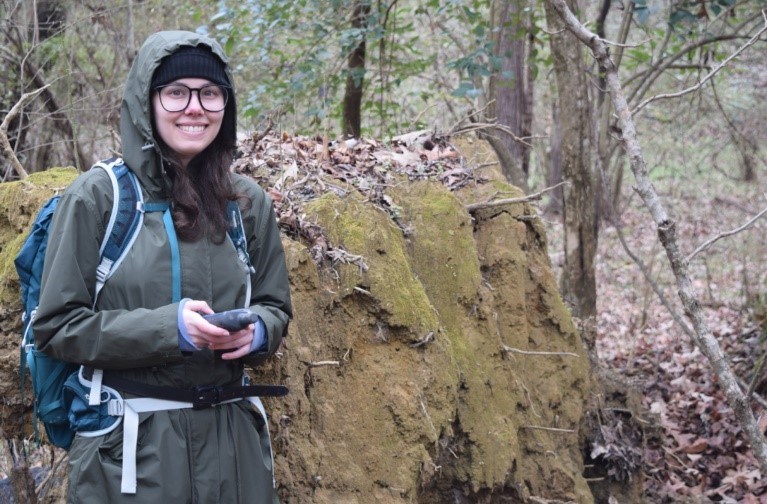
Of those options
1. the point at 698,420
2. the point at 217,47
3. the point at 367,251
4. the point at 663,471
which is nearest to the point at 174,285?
the point at 217,47

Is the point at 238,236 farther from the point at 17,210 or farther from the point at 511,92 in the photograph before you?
the point at 511,92

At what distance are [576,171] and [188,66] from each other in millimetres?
5956

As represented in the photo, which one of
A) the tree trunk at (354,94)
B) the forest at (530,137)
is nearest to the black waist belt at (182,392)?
the forest at (530,137)

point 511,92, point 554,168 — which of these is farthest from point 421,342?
point 554,168

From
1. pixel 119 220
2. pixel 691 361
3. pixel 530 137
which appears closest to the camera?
pixel 119 220

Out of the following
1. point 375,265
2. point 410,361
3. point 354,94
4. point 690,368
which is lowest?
point 690,368

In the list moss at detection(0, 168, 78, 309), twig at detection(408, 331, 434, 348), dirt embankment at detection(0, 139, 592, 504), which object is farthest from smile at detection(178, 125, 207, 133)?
twig at detection(408, 331, 434, 348)

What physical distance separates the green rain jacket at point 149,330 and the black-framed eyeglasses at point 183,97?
72mm

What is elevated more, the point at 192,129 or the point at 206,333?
the point at 192,129

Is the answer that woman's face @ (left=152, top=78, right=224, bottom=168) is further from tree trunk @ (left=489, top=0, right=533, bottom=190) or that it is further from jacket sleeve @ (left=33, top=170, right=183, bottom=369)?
tree trunk @ (left=489, top=0, right=533, bottom=190)

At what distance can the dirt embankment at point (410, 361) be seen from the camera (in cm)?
383

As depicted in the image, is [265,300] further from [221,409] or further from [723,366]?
[723,366]

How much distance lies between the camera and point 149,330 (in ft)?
8.34

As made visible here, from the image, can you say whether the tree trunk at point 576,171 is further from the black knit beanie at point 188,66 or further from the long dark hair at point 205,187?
the black knit beanie at point 188,66
